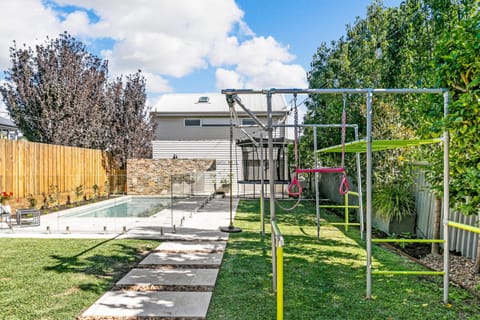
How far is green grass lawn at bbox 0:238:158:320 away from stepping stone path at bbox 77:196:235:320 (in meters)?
0.19

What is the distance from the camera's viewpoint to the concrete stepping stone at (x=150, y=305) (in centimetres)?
309

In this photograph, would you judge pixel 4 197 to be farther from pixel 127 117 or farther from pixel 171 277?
pixel 127 117

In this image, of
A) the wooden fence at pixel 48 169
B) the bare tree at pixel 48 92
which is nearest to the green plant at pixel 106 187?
the wooden fence at pixel 48 169

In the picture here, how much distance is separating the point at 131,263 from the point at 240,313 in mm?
2234

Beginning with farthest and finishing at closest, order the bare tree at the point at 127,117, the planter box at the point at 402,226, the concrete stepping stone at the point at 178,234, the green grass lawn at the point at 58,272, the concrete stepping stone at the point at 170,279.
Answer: the bare tree at the point at 127,117 < the planter box at the point at 402,226 < the concrete stepping stone at the point at 178,234 < the concrete stepping stone at the point at 170,279 < the green grass lawn at the point at 58,272

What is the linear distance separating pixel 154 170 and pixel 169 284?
1177cm

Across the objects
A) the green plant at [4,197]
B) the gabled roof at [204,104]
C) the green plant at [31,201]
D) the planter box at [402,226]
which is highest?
the gabled roof at [204,104]

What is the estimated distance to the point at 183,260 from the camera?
4953 mm

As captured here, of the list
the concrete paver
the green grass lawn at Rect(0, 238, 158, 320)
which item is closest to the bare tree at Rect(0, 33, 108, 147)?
the green grass lawn at Rect(0, 238, 158, 320)

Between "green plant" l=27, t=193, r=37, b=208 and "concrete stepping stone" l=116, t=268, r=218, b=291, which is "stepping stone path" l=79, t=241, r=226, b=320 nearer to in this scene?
"concrete stepping stone" l=116, t=268, r=218, b=291

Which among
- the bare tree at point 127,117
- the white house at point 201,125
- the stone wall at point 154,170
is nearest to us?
the bare tree at point 127,117

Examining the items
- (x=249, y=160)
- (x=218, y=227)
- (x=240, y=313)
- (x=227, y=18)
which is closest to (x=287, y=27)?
(x=227, y=18)

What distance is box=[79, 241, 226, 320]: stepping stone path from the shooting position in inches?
123

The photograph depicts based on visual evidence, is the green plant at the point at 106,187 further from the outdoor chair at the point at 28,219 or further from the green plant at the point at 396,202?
the green plant at the point at 396,202
